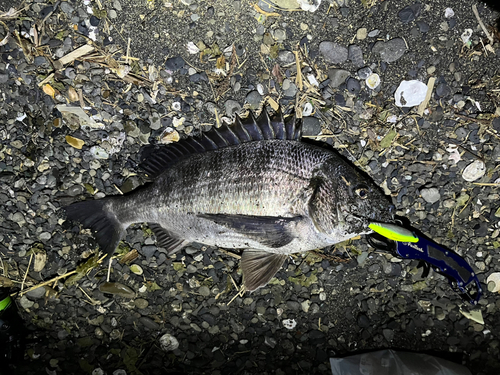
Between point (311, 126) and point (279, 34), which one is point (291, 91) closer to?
point (311, 126)

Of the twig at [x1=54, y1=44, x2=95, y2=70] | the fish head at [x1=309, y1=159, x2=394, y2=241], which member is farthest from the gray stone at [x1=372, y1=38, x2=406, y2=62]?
the twig at [x1=54, y1=44, x2=95, y2=70]

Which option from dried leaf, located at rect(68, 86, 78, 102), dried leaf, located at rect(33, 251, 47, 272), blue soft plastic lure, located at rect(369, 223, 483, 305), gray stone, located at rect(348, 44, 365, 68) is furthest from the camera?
dried leaf, located at rect(33, 251, 47, 272)

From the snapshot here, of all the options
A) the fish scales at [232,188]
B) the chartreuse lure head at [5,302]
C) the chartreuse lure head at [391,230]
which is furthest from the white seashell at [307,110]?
the chartreuse lure head at [5,302]

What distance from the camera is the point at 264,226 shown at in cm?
254

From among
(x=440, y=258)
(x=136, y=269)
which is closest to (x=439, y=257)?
(x=440, y=258)

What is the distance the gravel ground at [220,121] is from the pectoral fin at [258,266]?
28 centimetres

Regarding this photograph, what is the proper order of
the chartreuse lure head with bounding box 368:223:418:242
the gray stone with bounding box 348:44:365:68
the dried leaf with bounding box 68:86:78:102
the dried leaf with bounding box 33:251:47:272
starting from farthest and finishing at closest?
1. the dried leaf with bounding box 33:251:47:272
2. the dried leaf with bounding box 68:86:78:102
3. the gray stone with bounding box 348:44:365:68
4. the chartreuse lure head with bounding box 368:223:418:242

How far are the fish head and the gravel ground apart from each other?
50 centimetres

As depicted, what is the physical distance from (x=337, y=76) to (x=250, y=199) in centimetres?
137

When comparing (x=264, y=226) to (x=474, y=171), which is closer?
(x=264, y=226)

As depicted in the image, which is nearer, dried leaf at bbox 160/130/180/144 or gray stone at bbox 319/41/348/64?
gray stone at bbox 319/41/348/64

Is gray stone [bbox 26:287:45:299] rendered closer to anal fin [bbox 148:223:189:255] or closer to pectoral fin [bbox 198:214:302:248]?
anal fin [bbox 148:223:189:255]

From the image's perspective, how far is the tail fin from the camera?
2994 mm

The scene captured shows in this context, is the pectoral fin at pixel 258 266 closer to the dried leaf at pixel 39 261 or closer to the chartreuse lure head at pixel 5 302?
the dried leaf at pixel 39 261
